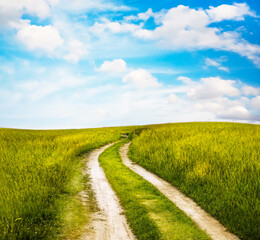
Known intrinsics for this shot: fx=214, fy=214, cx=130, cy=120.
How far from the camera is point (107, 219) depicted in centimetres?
Result: 600

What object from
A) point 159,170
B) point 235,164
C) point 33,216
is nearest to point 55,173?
point 33,216

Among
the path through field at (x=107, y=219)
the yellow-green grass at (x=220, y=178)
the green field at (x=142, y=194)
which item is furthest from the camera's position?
the yellow-green grass at (x=220, y=178)

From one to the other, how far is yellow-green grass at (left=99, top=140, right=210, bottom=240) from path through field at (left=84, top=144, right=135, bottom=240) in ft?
0.71

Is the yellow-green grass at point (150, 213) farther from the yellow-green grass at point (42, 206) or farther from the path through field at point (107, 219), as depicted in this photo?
the yellow-green grass at point (42, 206)

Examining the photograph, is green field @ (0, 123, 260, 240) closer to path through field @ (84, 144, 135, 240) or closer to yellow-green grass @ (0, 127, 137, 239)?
yellow-green grass @ (0, 127, 137, 239)

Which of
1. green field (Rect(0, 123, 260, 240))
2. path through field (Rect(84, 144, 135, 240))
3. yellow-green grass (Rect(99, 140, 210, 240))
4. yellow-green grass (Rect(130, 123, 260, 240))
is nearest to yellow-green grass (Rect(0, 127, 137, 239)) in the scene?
green field (Rect(0, 123, 260, 240))

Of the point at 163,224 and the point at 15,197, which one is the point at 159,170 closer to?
the point at 163,224

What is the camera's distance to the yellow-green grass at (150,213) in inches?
205

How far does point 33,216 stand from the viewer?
5.53 m

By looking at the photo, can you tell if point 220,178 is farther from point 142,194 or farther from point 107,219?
point 107,219

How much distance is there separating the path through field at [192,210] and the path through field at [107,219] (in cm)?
192

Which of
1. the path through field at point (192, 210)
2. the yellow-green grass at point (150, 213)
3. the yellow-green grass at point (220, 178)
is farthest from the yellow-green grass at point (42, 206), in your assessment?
the yellow-green grass at point (220, 178)

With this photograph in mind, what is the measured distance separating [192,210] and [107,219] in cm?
264

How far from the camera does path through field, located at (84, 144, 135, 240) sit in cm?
512
